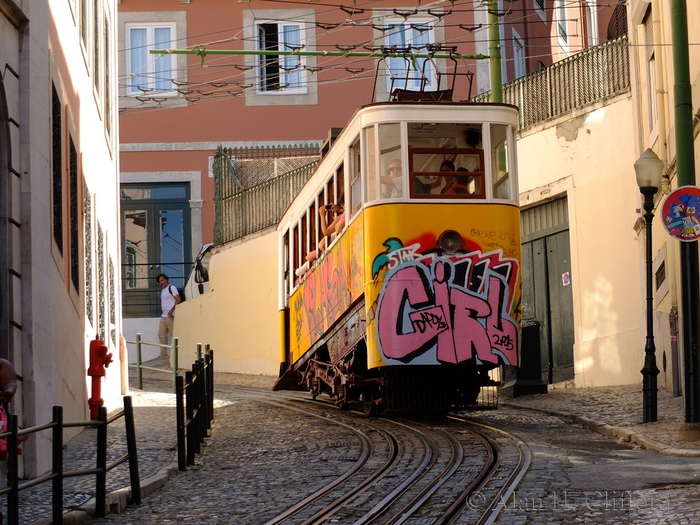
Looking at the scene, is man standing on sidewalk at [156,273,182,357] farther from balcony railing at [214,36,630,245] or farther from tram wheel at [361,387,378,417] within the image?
tram wheel at [361,387,378,417]

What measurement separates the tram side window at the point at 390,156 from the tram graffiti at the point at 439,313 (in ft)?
2.67

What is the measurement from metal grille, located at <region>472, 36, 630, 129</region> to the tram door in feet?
5.04

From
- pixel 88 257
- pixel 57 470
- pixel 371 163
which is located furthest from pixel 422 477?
pixel 88 257

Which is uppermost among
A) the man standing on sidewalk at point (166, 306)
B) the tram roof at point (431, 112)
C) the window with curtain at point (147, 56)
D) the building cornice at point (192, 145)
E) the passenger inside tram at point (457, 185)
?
the window with curtain at point (147, 56)

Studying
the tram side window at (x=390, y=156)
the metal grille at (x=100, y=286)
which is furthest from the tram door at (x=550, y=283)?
the metal grille at (x=100, y=286)

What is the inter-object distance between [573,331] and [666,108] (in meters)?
4.58

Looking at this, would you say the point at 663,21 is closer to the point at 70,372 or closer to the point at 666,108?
the point at 666,108

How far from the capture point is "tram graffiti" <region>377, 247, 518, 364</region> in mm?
14109

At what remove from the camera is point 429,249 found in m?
14.3

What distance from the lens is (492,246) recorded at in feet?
47.4

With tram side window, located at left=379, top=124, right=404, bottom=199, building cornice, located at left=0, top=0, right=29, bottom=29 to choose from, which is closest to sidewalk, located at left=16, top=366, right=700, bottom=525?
tram side window, located at left=379, top=124, right=404, bottom=199

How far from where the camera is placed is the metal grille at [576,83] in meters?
20.1

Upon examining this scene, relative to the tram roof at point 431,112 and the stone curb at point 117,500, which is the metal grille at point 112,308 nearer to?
the tram roof at point 431,112

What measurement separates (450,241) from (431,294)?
632 mm
